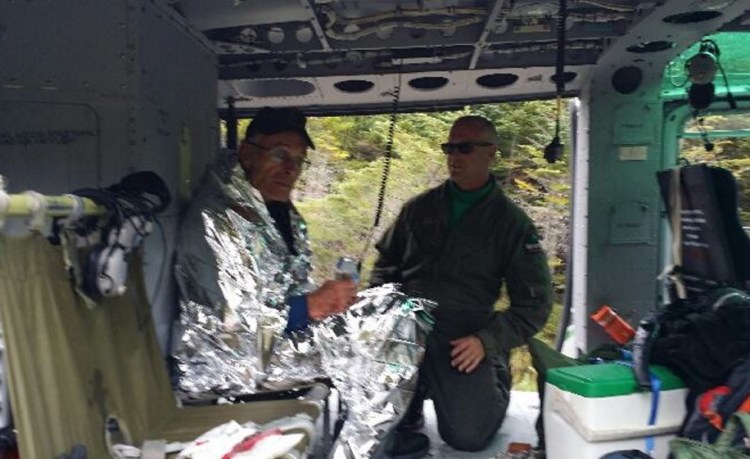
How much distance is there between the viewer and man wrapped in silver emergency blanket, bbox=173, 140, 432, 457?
8.26 feet

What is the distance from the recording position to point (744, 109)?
3811 mm

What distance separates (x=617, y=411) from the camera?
6.85 feet

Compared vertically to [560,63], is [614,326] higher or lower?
lower

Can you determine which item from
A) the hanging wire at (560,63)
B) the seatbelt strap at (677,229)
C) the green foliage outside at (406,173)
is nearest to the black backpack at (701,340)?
the seatbelt strap at (677,229)

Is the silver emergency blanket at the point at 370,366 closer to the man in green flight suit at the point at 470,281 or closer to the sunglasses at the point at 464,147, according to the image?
the man in green flight suit at the point at 470,281

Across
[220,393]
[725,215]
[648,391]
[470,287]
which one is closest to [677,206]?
[725,215]

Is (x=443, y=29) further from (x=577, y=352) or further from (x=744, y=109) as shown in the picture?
(x=577, y=352)

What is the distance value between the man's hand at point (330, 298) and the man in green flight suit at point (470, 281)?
0.87 m

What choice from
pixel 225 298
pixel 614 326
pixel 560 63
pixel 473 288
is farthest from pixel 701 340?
pixel 473 288

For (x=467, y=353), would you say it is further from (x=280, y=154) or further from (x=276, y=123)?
(x=276, y=123)

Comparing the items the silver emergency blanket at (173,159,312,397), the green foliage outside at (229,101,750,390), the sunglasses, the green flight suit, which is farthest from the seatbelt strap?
the green foliage outside at (229,101,750,390)

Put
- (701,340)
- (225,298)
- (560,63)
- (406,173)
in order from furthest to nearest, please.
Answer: (406,173)
(560,63)
(225,298)
(701,340)

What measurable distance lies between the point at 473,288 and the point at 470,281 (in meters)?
0.04

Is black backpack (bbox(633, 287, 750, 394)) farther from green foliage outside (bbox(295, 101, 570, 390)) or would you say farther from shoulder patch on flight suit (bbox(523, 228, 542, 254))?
green foliage outside (bbox(295, 101, 570, 390))
